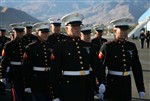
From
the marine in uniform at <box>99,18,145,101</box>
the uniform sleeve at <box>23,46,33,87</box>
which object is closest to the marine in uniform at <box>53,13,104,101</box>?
the marine in uniform at <box>99,18,145,101</box>

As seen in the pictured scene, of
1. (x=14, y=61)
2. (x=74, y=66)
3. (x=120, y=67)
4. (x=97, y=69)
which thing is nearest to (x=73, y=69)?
(x=74, y=66)

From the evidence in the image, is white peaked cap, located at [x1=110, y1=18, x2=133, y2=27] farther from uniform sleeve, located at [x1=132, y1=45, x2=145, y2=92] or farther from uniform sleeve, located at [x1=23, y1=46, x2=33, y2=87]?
uniform sleeve, located at [x1=23, y1=46, x2=33, y2=87]

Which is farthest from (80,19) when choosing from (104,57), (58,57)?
(104,57)

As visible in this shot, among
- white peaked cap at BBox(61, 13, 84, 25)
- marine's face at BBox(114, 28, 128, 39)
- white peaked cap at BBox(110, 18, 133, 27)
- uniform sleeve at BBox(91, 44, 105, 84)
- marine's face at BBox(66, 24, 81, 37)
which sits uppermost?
white peaked cap at BBox(61, 13, 84, 25)

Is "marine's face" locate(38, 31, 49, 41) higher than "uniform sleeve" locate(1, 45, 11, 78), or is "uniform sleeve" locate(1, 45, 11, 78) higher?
"marine's face" locate(38, 31, 49, 41)

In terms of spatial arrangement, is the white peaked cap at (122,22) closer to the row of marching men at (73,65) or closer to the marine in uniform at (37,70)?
the row of marching men at (73,65)

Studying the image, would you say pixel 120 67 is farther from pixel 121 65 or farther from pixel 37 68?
pixel 37 68

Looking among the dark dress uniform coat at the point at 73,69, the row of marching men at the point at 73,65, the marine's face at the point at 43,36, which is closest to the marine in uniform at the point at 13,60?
the row of marching men at the point at 73,65

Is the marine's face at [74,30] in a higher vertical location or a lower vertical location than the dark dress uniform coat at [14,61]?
higher

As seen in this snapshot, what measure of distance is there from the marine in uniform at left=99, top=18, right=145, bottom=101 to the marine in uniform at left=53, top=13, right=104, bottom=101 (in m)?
0.87

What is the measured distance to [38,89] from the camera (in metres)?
6.54

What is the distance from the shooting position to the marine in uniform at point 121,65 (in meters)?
6.16

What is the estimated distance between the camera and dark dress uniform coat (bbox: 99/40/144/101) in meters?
6.16

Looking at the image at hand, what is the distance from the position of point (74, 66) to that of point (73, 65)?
2 cm
